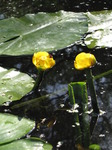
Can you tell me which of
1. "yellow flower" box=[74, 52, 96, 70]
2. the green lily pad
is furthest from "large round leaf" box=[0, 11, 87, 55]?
"yellow flower" box=[74, 52, 96, 70]

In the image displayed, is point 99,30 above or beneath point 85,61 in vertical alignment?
beneath

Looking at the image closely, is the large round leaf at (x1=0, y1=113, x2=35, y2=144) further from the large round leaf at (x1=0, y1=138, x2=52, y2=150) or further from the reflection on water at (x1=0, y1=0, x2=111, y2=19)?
the reflection on water at (x1=0, y1=0, x2=111, y2=19)

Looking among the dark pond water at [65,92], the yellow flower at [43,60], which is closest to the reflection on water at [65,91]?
the dark pond water at [65,92]

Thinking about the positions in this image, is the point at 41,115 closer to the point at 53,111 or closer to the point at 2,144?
the point at 53,111

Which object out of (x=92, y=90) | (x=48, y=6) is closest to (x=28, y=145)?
(x=92, y=90)

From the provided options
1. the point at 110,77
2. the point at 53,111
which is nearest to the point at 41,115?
the point at 53,111

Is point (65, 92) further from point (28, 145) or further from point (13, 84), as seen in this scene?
point (28, 145)
